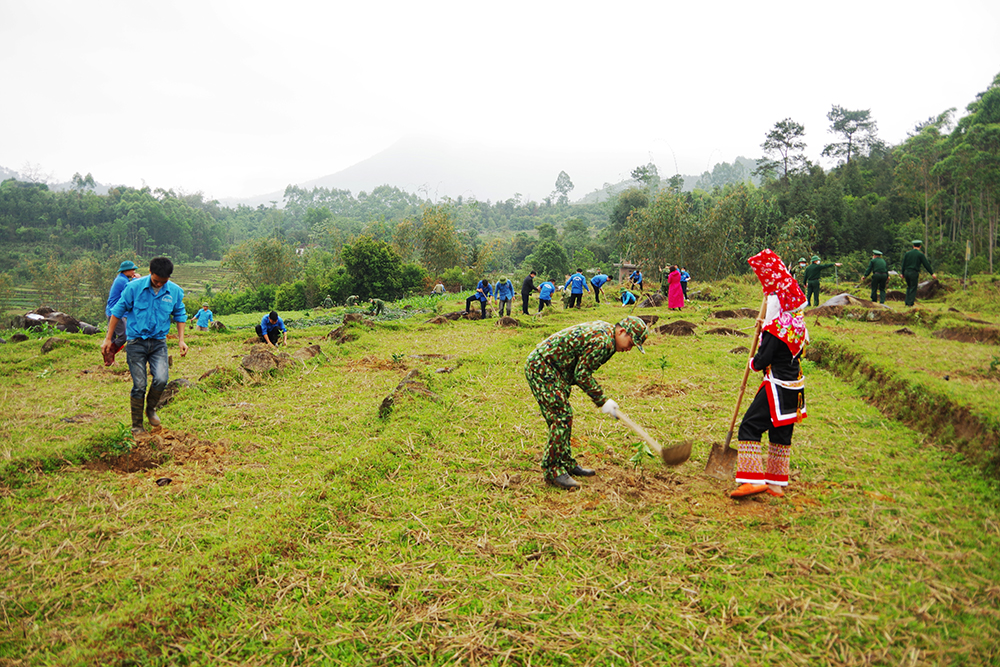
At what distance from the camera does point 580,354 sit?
4508 millimetres

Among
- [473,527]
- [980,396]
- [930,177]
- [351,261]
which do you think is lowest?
[473,527]

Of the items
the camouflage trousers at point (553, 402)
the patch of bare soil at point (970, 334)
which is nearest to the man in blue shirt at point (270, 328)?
the camouflage trousers at point (553, 402)

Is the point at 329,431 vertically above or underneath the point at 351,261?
underneath

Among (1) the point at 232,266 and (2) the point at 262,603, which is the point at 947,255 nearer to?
(2) the point at 262,603

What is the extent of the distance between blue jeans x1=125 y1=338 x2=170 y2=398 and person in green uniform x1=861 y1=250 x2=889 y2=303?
15.8m

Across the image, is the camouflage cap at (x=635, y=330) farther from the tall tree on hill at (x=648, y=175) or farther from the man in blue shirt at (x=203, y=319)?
the tall tree on hill at (x=648, y=175)

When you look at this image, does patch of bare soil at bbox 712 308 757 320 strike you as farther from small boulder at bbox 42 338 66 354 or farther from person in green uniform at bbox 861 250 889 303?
small boulder at bbox 42 338 66 354

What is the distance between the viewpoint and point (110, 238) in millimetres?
71438

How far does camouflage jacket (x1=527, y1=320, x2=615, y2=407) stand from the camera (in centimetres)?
446

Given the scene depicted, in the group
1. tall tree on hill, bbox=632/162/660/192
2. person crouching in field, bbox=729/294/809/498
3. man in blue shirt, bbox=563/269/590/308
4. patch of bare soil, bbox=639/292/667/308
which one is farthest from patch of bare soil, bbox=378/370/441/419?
tall tree on hill, bbox=632/162/660/192

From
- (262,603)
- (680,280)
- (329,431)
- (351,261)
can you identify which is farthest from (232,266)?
(262,603)

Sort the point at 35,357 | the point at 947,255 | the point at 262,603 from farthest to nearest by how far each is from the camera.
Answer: the point at 947,255 < the point at 35,357 < the point at 262,603

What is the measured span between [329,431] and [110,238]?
8427 centimetres

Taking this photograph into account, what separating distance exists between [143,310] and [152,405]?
109 centimetres
